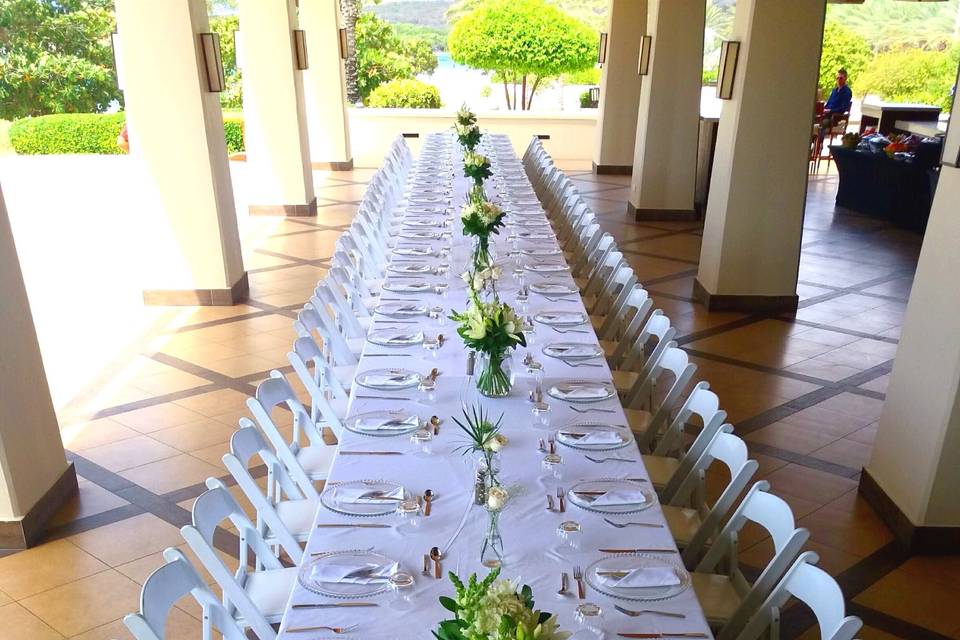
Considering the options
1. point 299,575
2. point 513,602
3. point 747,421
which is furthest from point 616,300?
point 513,602

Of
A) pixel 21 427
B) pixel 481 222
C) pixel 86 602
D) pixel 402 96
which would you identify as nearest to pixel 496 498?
pixel 86 602

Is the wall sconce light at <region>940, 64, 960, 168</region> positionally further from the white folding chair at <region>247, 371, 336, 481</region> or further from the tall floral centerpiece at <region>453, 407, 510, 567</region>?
the white folding chair at <region>247, 371, 336, 481</region>

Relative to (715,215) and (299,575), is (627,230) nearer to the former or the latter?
(715,215)

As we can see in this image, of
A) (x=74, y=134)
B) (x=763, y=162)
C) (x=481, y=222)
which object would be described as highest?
(x=763, y=162)

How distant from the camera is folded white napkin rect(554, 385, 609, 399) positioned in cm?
389

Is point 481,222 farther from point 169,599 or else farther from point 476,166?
point 169,599

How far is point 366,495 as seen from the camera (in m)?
3.05

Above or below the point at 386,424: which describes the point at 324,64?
above

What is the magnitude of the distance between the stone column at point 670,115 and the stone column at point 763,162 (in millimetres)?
3552

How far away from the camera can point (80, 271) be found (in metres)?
8.99

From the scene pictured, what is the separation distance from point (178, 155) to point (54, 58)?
18553 millimetres

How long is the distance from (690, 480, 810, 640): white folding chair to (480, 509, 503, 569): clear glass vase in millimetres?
821

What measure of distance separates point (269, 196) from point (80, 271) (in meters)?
3.11

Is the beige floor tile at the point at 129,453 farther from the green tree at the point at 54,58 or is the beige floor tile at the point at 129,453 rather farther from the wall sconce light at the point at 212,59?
the green tree at the point at 54,58
